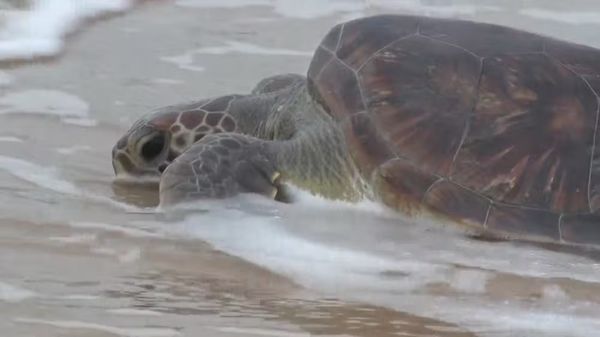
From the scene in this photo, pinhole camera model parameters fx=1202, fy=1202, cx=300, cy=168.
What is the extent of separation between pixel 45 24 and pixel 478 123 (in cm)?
422

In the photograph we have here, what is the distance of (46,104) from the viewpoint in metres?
5.39

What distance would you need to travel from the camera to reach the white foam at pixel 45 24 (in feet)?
22.0

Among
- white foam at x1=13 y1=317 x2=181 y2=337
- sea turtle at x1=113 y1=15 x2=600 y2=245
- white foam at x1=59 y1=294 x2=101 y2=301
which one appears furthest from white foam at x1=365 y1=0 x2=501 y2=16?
white foam at x1=13 y1=317 x2=181 y2=337

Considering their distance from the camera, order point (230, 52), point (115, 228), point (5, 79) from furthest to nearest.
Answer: point (230, 52)
point (5, 79)
point (115, 228)

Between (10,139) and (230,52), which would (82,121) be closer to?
(10,139)

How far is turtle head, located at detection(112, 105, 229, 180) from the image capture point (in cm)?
463

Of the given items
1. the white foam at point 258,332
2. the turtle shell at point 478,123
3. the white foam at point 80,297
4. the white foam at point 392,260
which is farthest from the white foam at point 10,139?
the white foam at point 258,332

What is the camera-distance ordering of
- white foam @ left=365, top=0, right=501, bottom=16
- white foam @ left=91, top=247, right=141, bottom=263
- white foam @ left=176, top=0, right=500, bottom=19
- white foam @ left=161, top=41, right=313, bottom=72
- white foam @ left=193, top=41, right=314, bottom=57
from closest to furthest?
white foam @ left=91, top=247, right=141, bottom=263
white foam @ left=161, top=41, right=313, bottom=72
white foam @ left=193, top=41, right=314, bottom=57
white foam @ left=176, top=0, right=500, bottom=19
white foam @ left=365, top=0, right=501, bottom=16

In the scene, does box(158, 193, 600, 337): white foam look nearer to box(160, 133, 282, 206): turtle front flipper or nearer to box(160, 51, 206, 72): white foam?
box(160, 133, 282, 206): turtle front flipper

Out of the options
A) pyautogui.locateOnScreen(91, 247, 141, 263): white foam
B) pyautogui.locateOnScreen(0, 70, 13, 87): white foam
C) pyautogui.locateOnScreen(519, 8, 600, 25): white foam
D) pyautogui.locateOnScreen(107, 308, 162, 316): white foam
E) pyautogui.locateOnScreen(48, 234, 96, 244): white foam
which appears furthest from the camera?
pyautogui.locateOnScreen(519, 8, 600, 25): white foam

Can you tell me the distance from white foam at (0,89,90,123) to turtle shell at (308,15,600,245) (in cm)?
141

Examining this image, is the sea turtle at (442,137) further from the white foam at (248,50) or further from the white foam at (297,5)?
the white foam at (297,5)

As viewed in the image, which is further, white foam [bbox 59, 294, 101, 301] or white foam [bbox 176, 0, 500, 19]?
white foam [bbox 176, 0, 500, 19]

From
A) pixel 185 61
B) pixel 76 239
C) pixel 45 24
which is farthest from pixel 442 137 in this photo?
pixel 45 24
